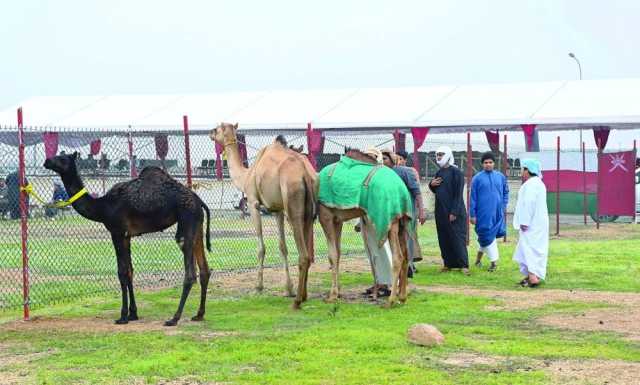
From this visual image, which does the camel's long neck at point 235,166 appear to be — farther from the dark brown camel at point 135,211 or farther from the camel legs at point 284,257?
the dark brown camel at point 135,211

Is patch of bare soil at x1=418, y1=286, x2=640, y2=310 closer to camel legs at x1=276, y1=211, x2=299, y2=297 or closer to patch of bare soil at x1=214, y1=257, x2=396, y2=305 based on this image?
patch of bare soil at x1=214, y1=257, x2=396, y2=305

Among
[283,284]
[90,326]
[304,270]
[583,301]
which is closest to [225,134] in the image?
[283,284]

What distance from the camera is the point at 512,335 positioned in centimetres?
1033

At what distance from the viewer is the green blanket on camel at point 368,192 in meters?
12.2

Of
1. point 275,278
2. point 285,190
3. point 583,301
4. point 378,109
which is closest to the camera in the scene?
point 285,190

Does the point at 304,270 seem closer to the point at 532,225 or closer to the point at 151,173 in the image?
the point at 151,173

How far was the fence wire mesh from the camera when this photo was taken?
14.6m

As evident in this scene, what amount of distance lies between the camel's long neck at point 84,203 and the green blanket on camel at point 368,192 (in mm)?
2653

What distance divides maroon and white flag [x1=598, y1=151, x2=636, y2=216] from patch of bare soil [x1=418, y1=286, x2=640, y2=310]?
14.0m

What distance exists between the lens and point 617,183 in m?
27.4

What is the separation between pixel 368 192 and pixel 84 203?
3.09 m

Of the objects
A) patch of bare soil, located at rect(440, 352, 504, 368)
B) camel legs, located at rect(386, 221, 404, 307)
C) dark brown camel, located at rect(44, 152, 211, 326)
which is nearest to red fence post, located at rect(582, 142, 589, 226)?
camel legs, located at rect(386, 221, 404, 307)

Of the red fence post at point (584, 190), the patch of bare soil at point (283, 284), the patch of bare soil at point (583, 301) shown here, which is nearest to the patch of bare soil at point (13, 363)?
the patch of bare soil at point (283, 284)

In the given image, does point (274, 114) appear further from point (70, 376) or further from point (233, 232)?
point (70, 376)
